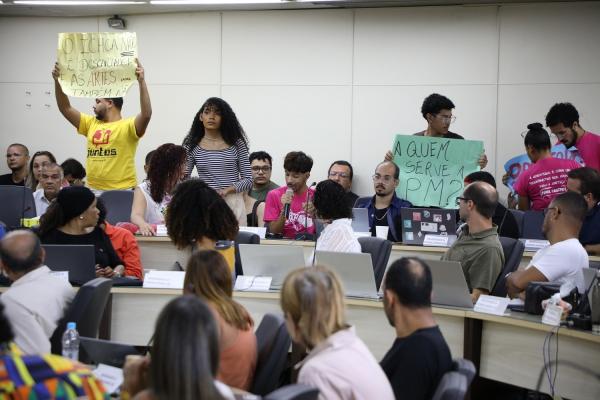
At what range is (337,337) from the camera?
9.63 feet

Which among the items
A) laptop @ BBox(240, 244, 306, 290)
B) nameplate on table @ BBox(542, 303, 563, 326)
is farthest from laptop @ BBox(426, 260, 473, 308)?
laptop @ BBox(240, 244, 306, 290)

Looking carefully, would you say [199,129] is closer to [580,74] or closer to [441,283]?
[441,283]

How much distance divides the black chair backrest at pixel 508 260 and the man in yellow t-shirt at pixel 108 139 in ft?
9.47

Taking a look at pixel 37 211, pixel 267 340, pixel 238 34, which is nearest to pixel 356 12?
pixel 238 34

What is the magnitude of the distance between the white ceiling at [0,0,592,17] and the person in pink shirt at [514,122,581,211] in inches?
83.1

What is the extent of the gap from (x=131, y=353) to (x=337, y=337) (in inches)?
36.0

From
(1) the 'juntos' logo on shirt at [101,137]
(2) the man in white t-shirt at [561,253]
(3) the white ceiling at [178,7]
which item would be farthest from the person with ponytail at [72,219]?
(3) the white ceiling at [178,7]

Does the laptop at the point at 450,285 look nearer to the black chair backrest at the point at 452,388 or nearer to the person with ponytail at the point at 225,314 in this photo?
the person with ponytail at the point at 225,314

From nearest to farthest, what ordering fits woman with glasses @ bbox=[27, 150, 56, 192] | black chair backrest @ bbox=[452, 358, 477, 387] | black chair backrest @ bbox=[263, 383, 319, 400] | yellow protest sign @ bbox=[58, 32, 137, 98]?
black chair backrest @ bbox=[263, 383, 319, 400], black chair backrest @ bbox=[452, 358, 477, 387], yellow protest sign @ bbox=[58, 32, 137, 98], woman with glasses @ bbox=[27, 150, 56, 192]

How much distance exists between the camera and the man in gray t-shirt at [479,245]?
506cm

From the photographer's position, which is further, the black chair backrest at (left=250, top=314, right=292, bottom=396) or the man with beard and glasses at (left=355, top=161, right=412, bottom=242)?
the man with beard and glasses at (left=355, top=161, right=412, bottom=242)

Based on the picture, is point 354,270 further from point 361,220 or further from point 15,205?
point 15,205

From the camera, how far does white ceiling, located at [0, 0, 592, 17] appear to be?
9078 millimetres

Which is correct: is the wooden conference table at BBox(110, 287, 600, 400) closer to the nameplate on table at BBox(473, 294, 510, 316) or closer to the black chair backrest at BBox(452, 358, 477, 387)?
the nameplate on table at BBox(473, 294, 510, 316)
